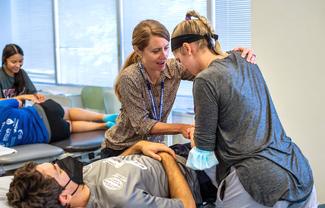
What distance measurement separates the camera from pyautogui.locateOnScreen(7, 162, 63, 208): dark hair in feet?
4.57

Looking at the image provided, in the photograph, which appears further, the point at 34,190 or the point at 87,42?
the point at 87,42

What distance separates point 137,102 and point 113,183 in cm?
57

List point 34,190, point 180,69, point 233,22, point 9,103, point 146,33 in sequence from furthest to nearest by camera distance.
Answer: point 233,22 < point 9,103 < point 180,69 < point 146,33 < point 34,190

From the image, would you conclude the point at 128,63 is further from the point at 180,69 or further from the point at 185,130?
the point at 185,130

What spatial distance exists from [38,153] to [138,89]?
1.18 metres

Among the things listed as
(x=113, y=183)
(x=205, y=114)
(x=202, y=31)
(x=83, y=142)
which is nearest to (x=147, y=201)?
(x=113, y=183)

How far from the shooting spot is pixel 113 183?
5.00 feet

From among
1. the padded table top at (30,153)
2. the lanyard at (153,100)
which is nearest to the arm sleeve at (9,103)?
the padded table top at (30,153)

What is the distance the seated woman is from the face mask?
162 cm

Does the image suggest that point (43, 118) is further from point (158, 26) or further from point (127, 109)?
point (158, 26)

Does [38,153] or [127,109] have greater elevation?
[127,109]

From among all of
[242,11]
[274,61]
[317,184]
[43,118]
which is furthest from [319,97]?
[43,118]

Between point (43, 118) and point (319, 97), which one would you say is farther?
point (43, 118)

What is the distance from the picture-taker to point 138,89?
6.60ft
